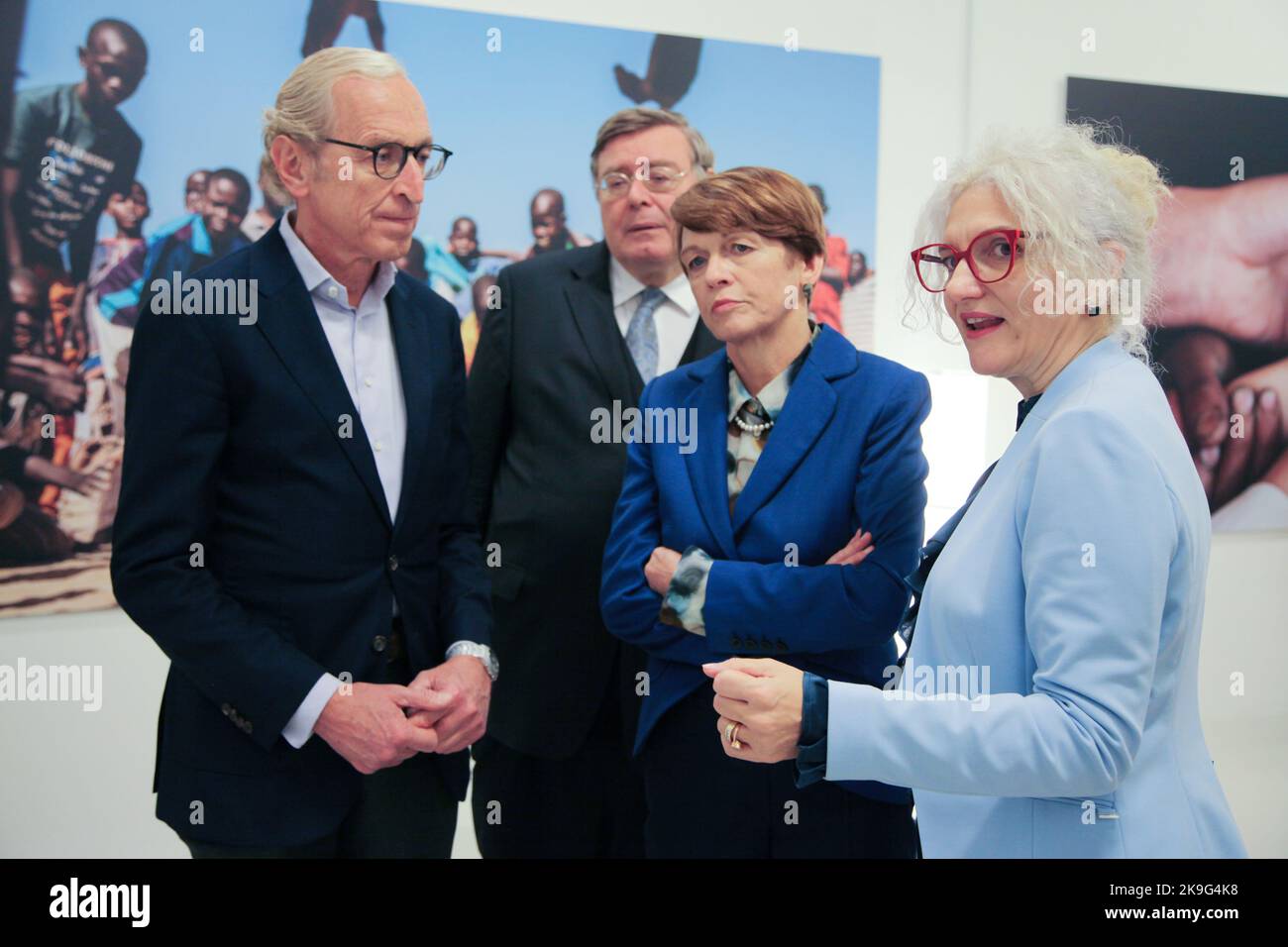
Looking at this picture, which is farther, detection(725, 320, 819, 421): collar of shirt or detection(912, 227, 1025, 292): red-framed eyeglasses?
detection(725, 320, 819, 421): collar of shirt

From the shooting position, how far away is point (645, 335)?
278 centimetres

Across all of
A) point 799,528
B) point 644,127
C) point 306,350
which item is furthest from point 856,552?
point 644,127

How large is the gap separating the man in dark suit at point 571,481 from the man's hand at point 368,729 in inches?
28.7

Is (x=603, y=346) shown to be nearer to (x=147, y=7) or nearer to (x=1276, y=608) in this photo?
(x=147, y=7)

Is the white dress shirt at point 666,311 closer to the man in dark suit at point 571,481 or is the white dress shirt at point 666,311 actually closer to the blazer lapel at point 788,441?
the man in dark suit at point 571,481

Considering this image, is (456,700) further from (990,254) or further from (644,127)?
(644,127)

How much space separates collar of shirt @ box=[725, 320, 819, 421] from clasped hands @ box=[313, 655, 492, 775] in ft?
2.42

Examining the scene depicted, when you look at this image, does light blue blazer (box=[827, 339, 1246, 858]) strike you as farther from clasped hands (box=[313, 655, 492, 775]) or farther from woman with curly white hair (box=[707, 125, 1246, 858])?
clasped hands (box=[313, 655, 492, 775])

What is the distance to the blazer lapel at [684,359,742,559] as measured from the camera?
2.17 m

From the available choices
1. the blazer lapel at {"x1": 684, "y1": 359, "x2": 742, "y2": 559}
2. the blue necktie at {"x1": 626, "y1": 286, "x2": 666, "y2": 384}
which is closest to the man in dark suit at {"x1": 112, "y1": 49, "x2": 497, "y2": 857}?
the blazer lapel at {"x1": 684, "y1": 359, "x2": 742, "y2": 559}

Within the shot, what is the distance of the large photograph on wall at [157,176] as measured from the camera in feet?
11.1

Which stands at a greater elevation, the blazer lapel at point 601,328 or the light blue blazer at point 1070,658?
the blazer lapel at point 601,328

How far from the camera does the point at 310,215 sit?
2.01 meters

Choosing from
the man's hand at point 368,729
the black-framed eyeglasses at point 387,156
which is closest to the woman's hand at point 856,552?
the man's hand at point 368,729
